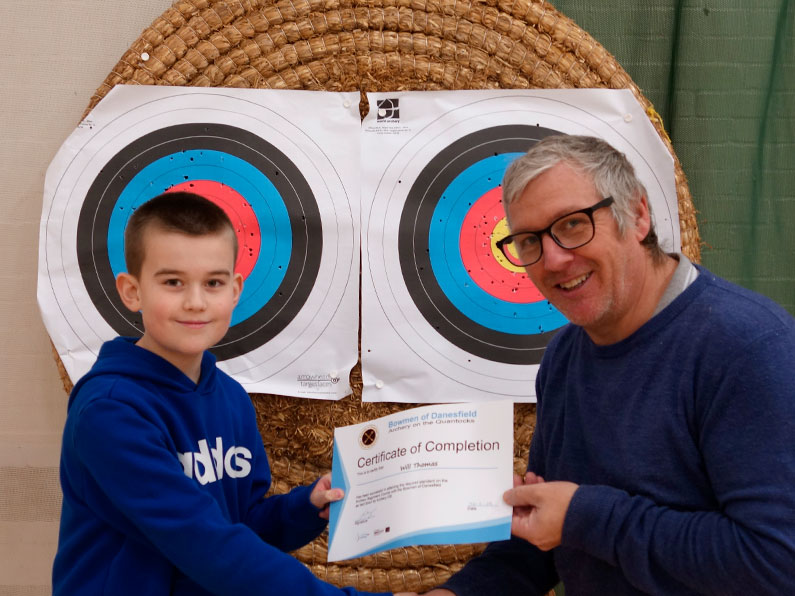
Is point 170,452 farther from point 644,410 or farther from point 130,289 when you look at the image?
point 644,410

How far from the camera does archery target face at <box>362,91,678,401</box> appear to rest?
1627mm

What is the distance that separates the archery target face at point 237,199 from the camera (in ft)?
5.32

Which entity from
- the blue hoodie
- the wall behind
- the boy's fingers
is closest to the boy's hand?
the boy's fingers

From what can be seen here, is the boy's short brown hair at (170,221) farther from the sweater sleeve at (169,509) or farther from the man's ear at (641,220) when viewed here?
the man's ear at (641,220)

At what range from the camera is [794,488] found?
0.83 metres

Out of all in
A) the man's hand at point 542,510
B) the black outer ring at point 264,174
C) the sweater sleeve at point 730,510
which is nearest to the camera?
the sweater sleeve at point 730,510

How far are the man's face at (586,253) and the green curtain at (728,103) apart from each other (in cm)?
88

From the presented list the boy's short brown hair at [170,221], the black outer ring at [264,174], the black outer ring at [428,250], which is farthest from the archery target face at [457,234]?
the boy's short brown hair at [170,221]

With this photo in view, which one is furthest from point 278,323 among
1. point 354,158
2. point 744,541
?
point 744,541

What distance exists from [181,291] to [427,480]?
1.31ft

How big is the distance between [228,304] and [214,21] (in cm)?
82

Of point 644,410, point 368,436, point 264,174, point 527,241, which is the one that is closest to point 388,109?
point 264,174

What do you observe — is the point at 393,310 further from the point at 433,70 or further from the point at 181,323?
the point at 181,323

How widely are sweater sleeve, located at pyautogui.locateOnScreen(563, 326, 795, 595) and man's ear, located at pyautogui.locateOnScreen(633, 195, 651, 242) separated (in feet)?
0.67
